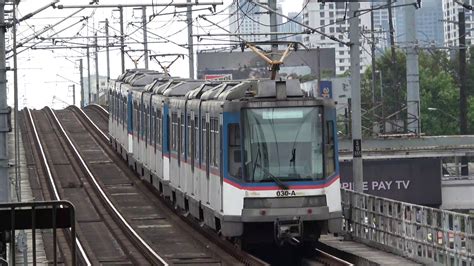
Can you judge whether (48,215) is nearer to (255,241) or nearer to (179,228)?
(255,241)

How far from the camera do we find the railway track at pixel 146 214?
83.6ft

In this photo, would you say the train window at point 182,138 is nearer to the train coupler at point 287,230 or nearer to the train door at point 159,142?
the train door at point 159,142

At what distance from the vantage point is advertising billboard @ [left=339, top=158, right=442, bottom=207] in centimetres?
4412

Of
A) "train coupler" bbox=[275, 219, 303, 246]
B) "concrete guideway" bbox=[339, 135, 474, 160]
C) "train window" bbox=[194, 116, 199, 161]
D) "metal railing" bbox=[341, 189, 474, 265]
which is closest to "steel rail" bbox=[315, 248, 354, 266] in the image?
"train coupler" bbox=[275, 219, 303, 246]

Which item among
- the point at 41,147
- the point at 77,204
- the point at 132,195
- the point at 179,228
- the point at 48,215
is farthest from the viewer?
the point at 41,147

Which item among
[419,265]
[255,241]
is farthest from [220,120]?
[419,265]

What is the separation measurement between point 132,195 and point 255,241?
14115mm

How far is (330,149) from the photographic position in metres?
24.0

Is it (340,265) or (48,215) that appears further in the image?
(340,265)

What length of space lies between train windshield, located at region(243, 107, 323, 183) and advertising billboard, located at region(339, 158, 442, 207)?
65.9 ft

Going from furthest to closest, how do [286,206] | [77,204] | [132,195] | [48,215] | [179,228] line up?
[132,195], [77,204], [179,228], [286,206], [48,215]

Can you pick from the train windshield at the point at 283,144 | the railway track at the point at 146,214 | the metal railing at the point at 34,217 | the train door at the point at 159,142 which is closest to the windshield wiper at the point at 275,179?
the train windshield at the point at 283,144

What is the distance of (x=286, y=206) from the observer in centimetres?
2372

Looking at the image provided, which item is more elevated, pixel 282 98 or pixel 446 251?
pixel 282 98
